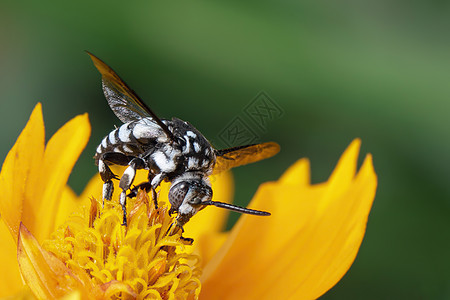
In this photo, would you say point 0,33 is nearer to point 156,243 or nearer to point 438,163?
point 156,243

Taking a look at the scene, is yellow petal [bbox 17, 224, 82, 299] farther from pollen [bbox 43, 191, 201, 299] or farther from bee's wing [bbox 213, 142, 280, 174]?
bee's wing [bbox 213, 142, 280, 174]

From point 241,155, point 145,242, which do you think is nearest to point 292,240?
point 241,155

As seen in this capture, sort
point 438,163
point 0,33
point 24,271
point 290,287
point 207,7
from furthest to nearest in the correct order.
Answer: point 0,33, point 207,7, point 438,163, point 290,287, point 24,271

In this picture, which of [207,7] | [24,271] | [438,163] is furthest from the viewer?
[207,7]

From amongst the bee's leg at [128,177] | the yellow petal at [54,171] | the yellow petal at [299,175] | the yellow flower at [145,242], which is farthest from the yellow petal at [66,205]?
the yellow petal at [299,175]

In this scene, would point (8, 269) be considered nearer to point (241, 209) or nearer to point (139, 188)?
point (139, 188)

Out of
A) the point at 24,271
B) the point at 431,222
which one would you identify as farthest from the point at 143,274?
the point at 431,222
